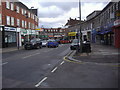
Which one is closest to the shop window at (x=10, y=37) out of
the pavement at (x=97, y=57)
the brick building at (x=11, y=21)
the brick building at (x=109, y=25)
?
the brick building at (x=11, y=21)

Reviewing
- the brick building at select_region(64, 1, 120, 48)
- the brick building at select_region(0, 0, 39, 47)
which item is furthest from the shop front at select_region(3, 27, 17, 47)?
the brick building at select_region(64, 1, 120, 48)

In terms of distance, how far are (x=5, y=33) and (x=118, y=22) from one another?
69.8ft

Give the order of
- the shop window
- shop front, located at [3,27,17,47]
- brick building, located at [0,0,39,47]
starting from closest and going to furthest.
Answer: brick building, located at [0,0,39,47]
shop front, located at [3,27,17,47]
the shop window

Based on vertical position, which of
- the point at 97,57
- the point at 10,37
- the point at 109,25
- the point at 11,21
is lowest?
the point at 97,57

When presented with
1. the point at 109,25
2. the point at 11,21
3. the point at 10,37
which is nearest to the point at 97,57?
the point at 109,25

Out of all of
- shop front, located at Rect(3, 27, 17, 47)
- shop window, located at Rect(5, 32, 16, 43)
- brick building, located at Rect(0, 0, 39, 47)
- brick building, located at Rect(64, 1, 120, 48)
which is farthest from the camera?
shop window, located at Rect(5, 32, 16, 43)

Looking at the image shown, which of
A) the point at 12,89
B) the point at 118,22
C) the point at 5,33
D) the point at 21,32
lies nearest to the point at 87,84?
the point at 12,89

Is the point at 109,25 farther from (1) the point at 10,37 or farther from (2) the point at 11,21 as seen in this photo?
(1) the point at 10,37

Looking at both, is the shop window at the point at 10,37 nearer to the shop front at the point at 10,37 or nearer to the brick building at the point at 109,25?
the shop front at the point at 10,37

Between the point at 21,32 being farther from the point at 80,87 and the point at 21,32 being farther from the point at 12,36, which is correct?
the point at 80,87

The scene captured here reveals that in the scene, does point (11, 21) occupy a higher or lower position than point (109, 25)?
higher

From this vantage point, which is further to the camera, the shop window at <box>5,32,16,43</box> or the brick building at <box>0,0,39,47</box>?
the shop window at <box>5,32,16,43</box>

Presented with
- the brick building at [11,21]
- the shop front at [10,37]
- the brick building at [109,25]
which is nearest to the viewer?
the brick building at [109,25]

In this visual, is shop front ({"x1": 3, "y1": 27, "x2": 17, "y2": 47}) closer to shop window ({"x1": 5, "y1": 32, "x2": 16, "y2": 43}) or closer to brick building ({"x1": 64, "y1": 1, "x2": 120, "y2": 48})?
shop window ({"x1": 5, "y1": 32, "x2": 16, "y2": 43})
